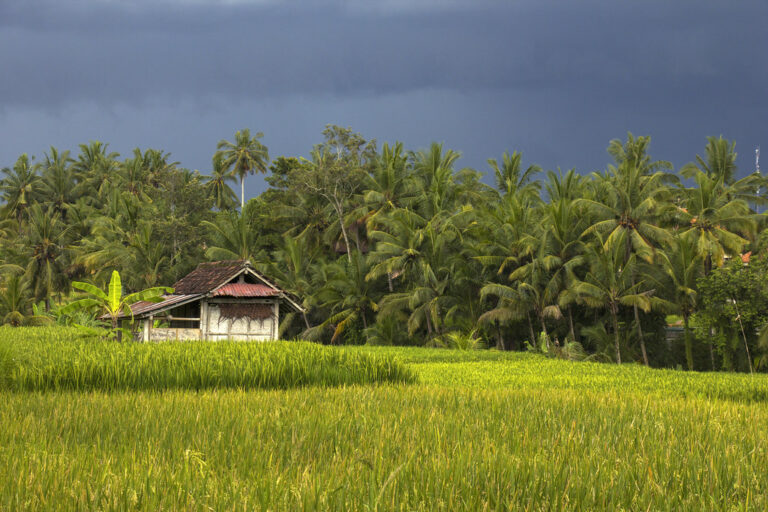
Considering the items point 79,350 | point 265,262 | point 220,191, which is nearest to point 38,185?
point 220,191

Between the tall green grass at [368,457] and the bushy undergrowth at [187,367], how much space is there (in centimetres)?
228

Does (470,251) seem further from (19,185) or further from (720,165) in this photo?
(19,185)

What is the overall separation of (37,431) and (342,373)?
A: 5946 millimetres

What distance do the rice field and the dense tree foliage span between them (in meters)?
20.6

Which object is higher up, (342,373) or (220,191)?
(220,191)

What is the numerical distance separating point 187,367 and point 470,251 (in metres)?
22.3

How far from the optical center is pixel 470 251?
31.1 metres

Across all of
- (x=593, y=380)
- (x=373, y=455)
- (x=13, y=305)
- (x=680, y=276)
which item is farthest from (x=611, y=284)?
(x=13, y=305)

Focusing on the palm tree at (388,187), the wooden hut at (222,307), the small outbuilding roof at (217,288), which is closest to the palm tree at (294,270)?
the palm tree at (388,187)

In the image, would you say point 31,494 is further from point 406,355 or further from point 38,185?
point 38,185

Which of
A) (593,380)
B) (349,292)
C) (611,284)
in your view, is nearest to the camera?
(593,380)

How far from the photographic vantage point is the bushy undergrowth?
370 inches

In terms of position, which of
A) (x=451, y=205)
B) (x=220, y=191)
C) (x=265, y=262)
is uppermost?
(x=220, y=191)

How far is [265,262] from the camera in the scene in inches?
1508
